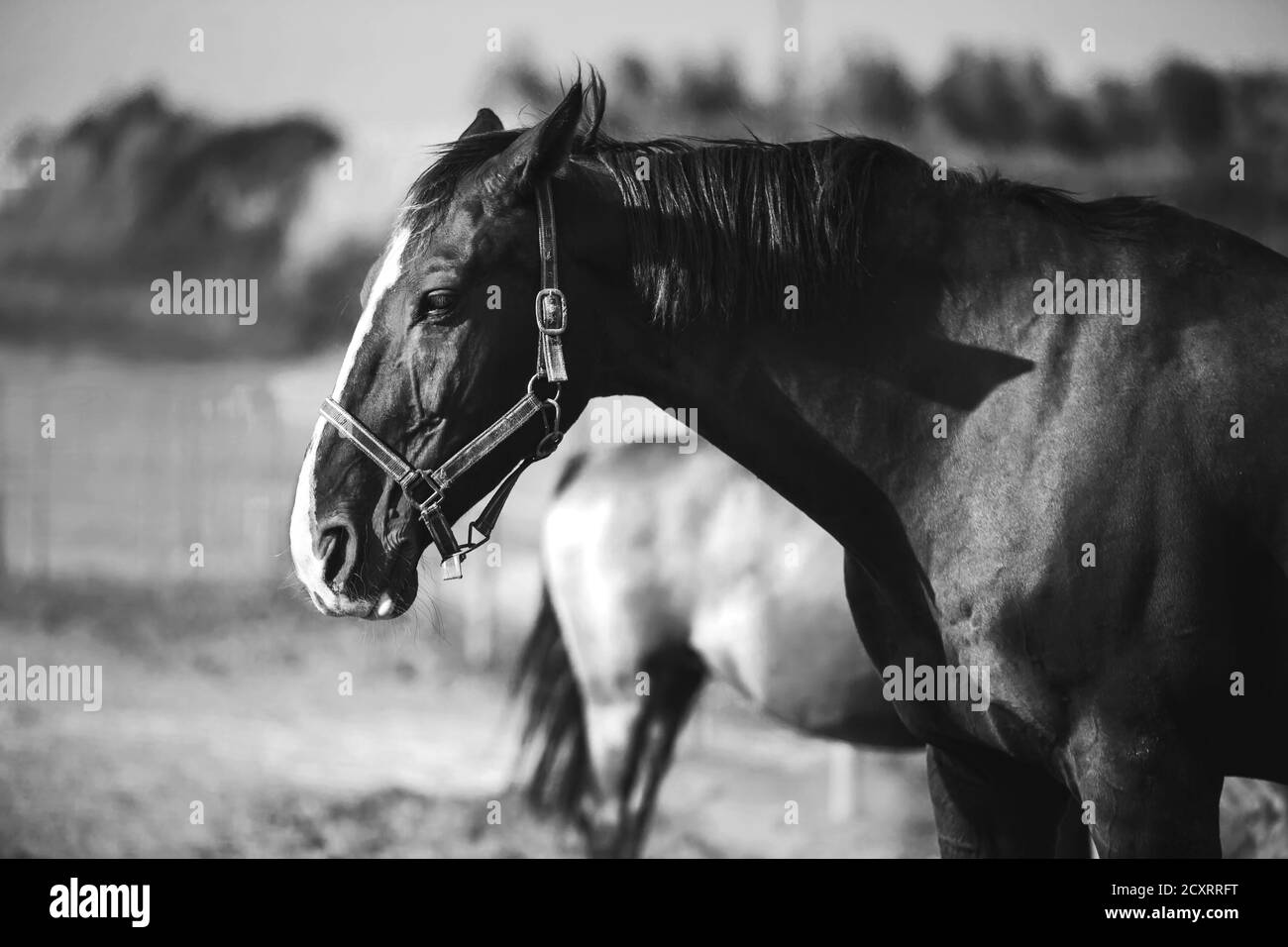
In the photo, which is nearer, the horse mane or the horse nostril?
the horse nostril

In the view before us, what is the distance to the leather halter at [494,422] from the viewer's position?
1.85 m

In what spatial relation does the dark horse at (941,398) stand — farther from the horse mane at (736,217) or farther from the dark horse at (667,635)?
the dark horse at (667,635)

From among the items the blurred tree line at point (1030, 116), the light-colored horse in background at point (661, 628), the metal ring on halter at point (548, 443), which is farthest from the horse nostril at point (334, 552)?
the blurred tree line at point (1030, 116)

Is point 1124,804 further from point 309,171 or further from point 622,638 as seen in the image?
point 309,171

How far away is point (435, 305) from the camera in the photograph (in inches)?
73.4

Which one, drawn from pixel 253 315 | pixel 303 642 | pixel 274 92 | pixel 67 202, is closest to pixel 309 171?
pixel 274 92

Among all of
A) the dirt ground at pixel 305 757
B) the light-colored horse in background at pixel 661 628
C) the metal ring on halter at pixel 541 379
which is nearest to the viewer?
the metal ring on halter at pixel 541 379

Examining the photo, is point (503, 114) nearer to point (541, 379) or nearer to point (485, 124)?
point (485, 124)

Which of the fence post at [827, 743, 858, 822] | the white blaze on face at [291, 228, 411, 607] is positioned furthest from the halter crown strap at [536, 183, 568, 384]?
the fence post at [827, 743, 858, 822]

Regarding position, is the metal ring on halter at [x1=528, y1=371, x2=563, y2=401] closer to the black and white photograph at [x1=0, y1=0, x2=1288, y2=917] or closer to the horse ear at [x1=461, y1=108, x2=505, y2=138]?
the black and white photograph at [x1=0, y1=0, x2=1288, y2=917]

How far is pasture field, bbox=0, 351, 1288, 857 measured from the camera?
5.39 m

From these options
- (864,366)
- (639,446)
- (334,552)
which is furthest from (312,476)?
(639,446)

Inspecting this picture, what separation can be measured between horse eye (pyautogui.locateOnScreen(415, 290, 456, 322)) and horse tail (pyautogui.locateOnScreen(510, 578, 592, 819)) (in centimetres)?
294
